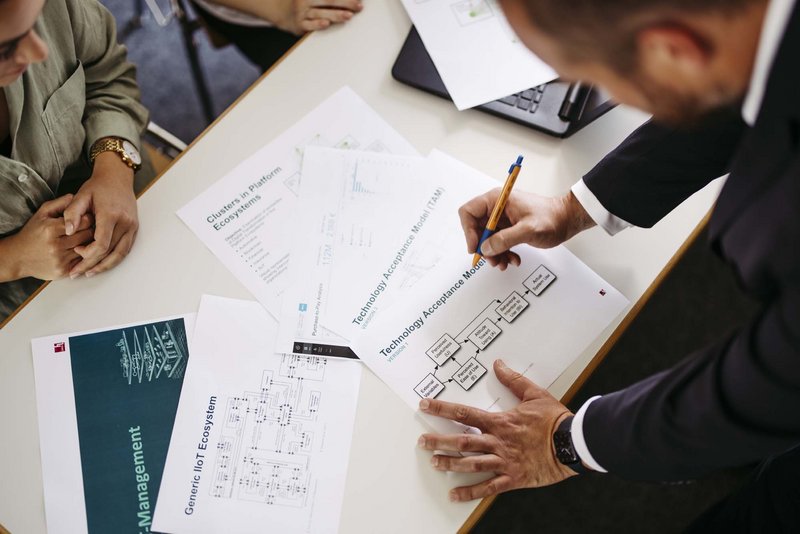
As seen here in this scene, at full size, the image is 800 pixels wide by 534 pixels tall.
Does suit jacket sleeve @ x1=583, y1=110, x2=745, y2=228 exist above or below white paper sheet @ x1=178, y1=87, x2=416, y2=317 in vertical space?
below

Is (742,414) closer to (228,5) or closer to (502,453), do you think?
(502,453)

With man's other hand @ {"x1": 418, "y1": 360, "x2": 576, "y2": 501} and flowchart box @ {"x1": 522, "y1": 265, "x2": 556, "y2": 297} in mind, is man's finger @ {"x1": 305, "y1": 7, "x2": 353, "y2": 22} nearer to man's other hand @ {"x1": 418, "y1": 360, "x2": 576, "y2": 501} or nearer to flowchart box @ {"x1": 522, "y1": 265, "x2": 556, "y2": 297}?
flowchart box @ {"x1": 522, "y1": 265, "x2": 556, "y2": 297}

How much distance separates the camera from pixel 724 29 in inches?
19.9

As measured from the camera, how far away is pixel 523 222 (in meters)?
0.99

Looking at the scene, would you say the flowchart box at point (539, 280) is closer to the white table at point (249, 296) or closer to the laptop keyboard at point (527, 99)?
the white table at point (249, 296)

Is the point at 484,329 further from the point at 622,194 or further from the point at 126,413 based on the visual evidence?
the point at 126,413

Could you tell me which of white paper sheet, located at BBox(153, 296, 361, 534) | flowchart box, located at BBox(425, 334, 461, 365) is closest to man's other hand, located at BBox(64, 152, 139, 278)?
white paper sheet, located at BBox(153, 296, 361, 534)

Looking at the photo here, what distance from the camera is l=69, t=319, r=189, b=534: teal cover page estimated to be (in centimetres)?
92

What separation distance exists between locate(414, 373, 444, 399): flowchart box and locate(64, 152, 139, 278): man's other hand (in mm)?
553

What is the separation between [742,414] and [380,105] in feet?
2.52

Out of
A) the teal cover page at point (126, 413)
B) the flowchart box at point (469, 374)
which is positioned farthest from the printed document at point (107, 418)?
the flowchart box at point (469, 374)

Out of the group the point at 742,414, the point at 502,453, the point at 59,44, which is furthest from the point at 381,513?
the point at 59,44

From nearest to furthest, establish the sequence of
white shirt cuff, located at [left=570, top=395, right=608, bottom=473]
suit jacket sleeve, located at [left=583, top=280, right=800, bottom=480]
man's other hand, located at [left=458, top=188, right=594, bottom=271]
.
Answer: suit jacket sleeve, located at [left=583, top=280, right=800, bottom=480], white shirt cuff, located at [left=570, top=395, right=608, bottom=473], man's other hand, located at [left=458, top=188, right=594, bottom=271]

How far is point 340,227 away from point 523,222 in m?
0.30
